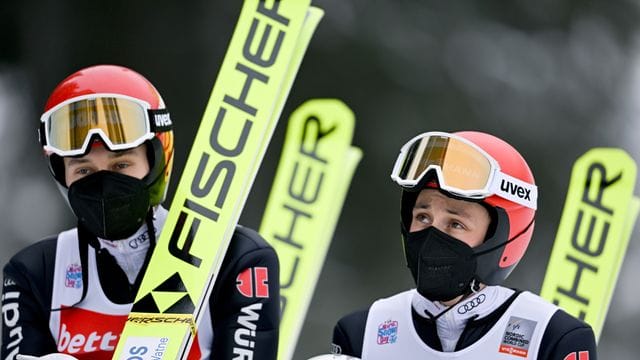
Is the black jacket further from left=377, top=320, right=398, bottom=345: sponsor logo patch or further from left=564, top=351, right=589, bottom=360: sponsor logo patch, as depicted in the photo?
left=564, top=351, right=589, bottom=360: sponsor logo patch

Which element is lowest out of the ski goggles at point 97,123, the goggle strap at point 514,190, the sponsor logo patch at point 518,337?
the sponsor logo patch at point 518,337

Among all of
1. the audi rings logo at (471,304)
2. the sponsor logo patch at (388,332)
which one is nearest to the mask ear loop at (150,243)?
the sponsor logo patch at (388,332)

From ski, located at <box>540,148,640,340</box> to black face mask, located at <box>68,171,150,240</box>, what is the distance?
2569 millimetres

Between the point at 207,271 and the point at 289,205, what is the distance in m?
A: 2.23

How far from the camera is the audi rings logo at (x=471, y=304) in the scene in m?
4.09

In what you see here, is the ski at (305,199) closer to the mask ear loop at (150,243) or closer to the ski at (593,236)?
the ski at (593,236)

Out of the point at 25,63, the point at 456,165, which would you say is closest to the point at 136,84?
the point at 456,165

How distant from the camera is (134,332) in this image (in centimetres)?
433

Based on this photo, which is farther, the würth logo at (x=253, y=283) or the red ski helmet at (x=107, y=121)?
the würth logo at (x=253, y=283)

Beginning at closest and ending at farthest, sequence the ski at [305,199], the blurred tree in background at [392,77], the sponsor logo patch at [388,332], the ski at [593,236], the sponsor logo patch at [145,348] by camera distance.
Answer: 1. the sponsor logo patch at [388,332]
2. the sponsor logo patch at [145,348]
3. the ski at [593,236]
4. the ski at [305,199]
5. the blurred tree in background at [392,77]

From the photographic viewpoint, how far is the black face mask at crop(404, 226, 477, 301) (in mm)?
3979

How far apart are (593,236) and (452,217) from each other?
95.0 inches

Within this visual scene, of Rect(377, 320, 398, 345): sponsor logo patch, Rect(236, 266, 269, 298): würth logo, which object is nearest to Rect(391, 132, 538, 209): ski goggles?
Rect(377, 320, 398, 345): sponsor logo patch

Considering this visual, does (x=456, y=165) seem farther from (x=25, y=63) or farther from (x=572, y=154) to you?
(x=572, y=154)
